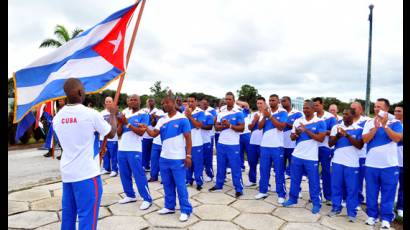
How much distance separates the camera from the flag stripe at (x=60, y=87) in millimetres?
3514

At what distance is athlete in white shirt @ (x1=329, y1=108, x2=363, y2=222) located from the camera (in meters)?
4.45

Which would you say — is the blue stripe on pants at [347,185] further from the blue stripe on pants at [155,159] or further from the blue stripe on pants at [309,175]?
the blue stripe on pants at [155,159]

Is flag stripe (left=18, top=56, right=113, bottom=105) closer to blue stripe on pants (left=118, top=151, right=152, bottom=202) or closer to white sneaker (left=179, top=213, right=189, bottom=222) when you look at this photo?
blue stripe on pants (left=118, top=151, right=152, bottom=202)

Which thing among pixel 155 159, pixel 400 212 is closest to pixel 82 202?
pixel 155 159

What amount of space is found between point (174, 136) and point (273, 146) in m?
2.02

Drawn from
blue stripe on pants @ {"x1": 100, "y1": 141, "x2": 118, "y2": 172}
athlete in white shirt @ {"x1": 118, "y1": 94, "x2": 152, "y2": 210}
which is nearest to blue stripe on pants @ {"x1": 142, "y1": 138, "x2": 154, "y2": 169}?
blue stripe on pants @ {"x1": 100, "y1": 141, "x2": 118, "y2": 172}

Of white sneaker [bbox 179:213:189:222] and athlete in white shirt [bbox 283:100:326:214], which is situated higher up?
athlete in white shirt [bbox 283:100:326:214]

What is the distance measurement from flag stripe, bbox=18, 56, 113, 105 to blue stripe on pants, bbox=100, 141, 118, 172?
147 inches

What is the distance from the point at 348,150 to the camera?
4.51 metres

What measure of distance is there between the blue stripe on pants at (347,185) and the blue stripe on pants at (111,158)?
5235 millimetres

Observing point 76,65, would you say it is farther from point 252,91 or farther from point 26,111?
point 252,91
